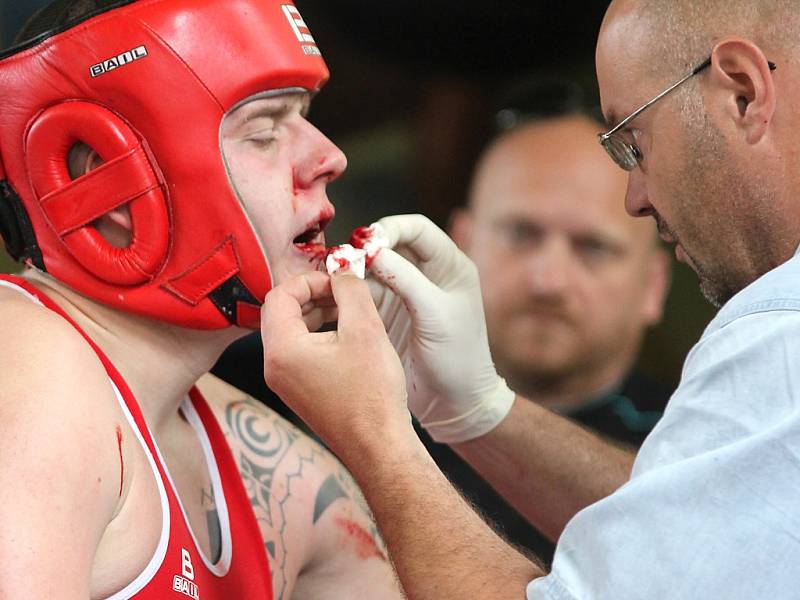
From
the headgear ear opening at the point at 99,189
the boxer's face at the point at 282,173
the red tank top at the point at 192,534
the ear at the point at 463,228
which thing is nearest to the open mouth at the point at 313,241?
the boxer's face at the point at 282,173

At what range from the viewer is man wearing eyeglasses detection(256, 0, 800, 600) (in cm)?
124

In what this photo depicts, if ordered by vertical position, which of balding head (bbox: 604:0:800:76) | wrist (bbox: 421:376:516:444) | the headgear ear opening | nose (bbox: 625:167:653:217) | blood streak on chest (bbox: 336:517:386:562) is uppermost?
the headgear ear opening

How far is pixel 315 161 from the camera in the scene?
178 cm

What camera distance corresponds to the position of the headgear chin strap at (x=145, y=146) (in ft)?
5.28

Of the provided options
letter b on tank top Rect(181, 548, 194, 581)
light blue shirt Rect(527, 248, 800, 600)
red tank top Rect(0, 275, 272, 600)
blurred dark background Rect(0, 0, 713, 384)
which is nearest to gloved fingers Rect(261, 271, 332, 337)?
red tank top Rect(0, 275, 272, 600)

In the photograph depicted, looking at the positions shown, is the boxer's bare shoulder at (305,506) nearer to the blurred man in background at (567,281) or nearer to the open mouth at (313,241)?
the open mouth at (313,241)

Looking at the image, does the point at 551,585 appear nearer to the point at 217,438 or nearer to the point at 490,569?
the point at 490,569

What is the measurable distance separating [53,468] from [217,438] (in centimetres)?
61

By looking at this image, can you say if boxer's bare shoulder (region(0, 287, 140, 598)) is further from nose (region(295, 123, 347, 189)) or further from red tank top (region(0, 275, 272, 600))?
nose (region(295, 123, 347, 189))

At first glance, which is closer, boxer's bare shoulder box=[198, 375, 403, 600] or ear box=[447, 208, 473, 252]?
boxer's bare shoulder box=[198, 375, 403, 600]

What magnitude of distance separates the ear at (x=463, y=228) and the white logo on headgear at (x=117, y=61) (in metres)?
2.33

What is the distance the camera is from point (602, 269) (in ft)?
11.8

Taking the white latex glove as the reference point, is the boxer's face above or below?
above

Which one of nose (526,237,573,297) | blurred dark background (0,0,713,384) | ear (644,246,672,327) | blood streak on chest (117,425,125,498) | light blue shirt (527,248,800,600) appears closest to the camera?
light blue shirt (527,248,800,600)
